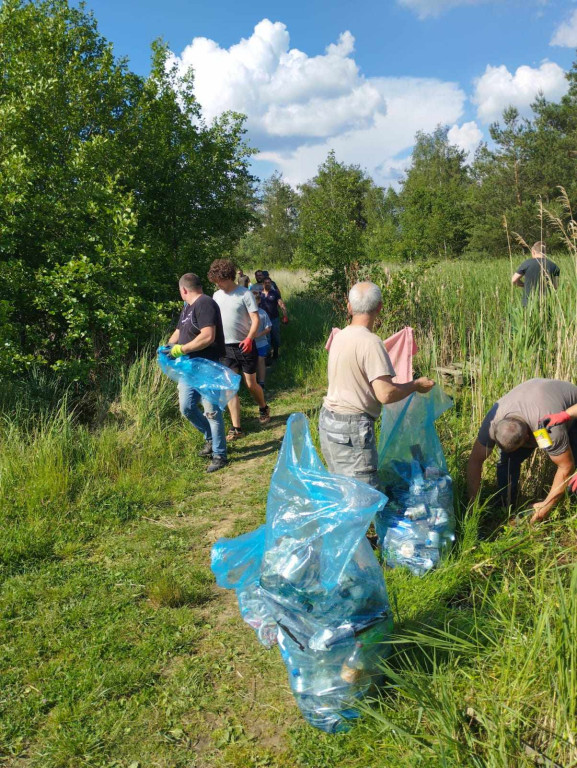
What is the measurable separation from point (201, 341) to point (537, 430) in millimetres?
2722

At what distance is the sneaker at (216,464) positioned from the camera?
184 inches

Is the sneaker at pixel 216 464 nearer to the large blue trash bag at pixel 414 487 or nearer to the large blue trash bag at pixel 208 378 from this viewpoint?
the large blue trash bag at pixel 208 378

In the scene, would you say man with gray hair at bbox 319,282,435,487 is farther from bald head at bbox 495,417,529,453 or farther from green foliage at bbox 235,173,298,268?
green foliage at bbox 235,173,298,268

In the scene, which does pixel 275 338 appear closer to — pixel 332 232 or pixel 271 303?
pixel 271 303

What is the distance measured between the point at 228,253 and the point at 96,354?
489 centimetres

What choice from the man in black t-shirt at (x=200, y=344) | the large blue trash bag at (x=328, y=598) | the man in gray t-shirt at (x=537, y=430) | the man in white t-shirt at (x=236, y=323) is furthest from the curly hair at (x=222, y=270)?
the large blue trash bag at (x=328, y=598)

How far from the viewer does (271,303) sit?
326 inches

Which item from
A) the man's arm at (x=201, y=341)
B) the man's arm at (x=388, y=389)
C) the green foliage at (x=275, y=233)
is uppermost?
the green foliage at (x=275, y=233)

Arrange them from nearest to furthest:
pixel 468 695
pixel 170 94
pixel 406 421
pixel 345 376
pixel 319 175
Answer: pixel 468 695 → pixel 345 376 → pixel 406 421 → pixel 170 94 → pixel 319 175

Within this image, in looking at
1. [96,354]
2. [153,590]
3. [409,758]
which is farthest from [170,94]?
[409,758]

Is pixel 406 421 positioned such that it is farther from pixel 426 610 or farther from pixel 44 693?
pixel 44 693

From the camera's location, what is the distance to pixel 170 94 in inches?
322

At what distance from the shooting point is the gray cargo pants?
281 centimetres

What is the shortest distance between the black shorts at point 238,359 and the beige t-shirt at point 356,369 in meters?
2.53
